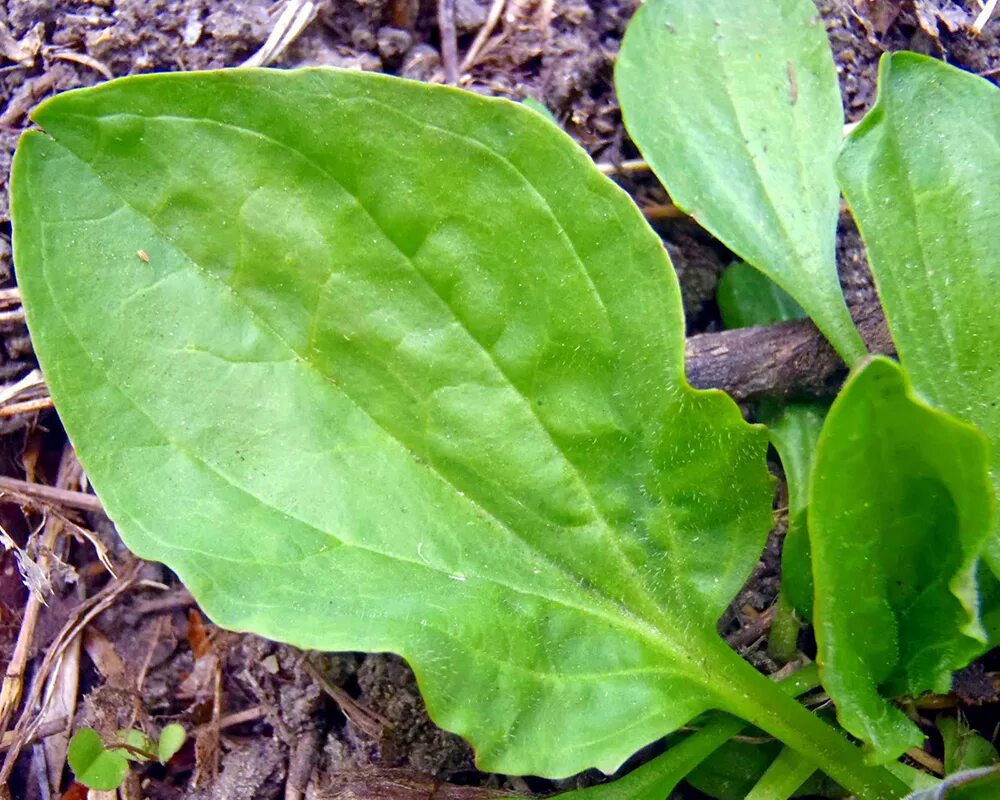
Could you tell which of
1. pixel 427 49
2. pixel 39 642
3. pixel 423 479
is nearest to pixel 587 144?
pixel 427 49

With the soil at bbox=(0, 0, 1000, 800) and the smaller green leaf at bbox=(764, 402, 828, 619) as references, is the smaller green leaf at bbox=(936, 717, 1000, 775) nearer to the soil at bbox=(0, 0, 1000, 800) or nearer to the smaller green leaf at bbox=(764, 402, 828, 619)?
the soil at bbox=(0, 0, 1000, 800)

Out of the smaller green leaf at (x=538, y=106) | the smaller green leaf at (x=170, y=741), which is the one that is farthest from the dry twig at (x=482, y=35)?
the smaller green leaf at (x=170, y=741)

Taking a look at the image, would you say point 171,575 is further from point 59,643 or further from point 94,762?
point 94,762

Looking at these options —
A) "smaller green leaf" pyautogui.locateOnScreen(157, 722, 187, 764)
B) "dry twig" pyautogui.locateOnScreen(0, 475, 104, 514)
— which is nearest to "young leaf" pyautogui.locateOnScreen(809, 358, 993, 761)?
"smaller green leaf" pyautogui.locateOnScreen(157, 722, 187, 764)

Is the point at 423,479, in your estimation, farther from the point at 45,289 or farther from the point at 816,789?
the point at 816,789

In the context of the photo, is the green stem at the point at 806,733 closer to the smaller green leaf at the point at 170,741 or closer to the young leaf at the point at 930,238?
the young leaf at the point at 930,238
